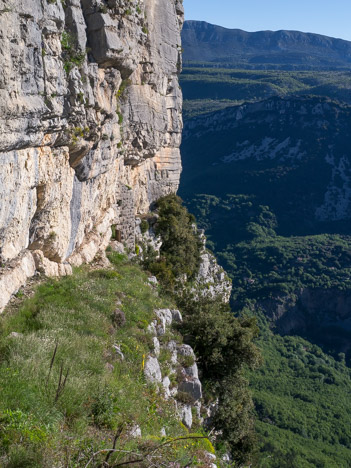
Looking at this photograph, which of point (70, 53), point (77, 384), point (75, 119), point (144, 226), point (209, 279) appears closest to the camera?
point (77, 384)

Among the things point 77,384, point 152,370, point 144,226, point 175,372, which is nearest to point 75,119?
point 152,370

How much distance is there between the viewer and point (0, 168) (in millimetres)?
7777

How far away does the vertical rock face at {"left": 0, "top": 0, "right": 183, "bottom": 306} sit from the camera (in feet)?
26.3

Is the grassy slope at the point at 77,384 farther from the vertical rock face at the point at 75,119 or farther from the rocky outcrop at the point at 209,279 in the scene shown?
the rocky outcrop at the point at 209,279

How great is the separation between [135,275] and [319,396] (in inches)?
1014

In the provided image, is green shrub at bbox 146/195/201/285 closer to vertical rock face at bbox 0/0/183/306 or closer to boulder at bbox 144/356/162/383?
vertical rock face at bbox 0/0/183/306

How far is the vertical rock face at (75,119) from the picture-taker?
8031mm

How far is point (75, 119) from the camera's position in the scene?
35.1ft

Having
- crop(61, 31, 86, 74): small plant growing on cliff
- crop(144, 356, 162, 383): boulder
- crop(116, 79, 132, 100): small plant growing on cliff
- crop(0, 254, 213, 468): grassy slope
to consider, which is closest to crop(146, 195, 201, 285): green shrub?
crop(116, 79, 132, 100): small plant growing on cliff

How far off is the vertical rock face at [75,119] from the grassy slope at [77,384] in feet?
3.37

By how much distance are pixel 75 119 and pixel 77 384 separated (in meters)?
6.74

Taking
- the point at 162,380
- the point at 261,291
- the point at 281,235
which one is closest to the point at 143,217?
the point at 162,380

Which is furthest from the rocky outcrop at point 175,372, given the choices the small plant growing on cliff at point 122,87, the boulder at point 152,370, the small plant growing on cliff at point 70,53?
the small plant growing on cliff at point 122,87

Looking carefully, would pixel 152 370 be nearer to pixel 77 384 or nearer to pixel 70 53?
pixel 77 384
